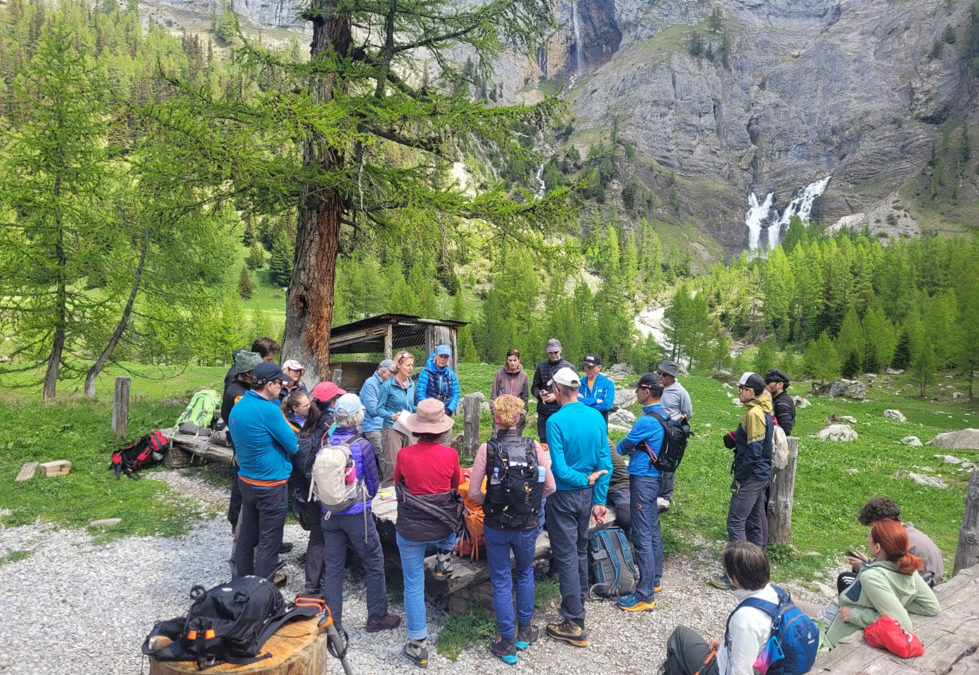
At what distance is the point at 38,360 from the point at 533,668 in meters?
20.6

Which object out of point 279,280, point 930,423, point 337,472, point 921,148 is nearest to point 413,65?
point 337,472

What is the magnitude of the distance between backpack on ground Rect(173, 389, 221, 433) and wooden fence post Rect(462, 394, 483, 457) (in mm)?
5517

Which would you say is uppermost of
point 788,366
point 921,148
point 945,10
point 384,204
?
point 945,10

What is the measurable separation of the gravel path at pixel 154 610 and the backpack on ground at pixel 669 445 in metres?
1.78

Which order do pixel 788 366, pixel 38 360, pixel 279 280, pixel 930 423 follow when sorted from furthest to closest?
1. pixel 279 280
2. pixel 788 366
3. pixel 930 423
4. pixel 38 360

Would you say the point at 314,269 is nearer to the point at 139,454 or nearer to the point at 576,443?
the point at 139,454

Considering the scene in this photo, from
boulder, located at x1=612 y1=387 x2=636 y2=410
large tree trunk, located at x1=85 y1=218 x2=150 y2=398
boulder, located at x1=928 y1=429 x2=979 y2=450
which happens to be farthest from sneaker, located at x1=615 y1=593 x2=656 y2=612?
boulder, located at x1=928 y1=429 x2=979 y2=450

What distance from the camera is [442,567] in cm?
562

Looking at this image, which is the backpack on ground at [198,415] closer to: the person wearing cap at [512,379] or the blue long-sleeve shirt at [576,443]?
the person wearing cap at [512,379]

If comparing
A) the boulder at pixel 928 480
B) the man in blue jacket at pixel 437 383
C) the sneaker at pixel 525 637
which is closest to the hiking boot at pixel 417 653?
the sneaker at pixel 525 637

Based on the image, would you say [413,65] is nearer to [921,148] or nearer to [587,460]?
[587,460]

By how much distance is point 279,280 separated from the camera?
84375 mm

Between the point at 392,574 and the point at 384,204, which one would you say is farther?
the point at 384,204

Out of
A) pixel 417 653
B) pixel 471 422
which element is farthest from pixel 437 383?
pixel 417 653
